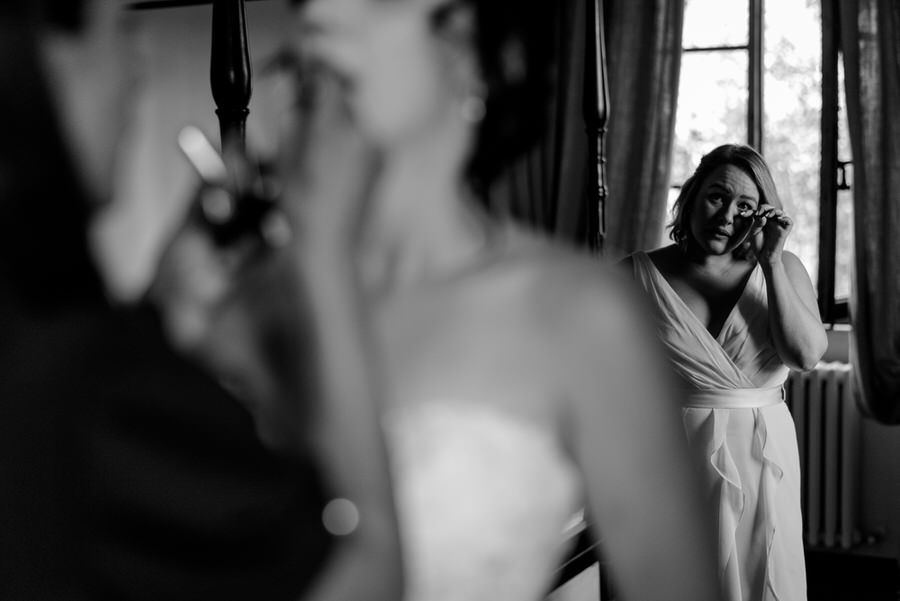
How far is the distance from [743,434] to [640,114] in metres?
1.92

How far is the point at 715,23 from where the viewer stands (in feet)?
13.1

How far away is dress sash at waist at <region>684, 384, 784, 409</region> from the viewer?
228cm

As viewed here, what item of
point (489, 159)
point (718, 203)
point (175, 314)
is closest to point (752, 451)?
point (718, 203)

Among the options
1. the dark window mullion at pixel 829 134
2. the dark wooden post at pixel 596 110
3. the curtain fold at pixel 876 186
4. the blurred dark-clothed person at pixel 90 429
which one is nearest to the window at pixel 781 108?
the dark window mullion at pixel 829 134

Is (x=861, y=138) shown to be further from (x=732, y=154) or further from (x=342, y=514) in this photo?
(x=342, y=514)

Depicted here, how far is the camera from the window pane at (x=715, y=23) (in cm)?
394

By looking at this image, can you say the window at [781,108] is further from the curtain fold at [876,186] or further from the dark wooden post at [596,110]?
the dark wooden post at [596,110]

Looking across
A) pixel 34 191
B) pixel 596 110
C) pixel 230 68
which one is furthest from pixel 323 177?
pixel 596 110

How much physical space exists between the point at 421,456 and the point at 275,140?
1.06 ft

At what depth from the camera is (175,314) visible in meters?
0.69

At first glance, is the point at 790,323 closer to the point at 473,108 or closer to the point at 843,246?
the point at 473,108

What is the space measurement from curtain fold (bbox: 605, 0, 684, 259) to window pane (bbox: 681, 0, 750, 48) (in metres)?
0.18

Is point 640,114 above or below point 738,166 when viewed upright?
above

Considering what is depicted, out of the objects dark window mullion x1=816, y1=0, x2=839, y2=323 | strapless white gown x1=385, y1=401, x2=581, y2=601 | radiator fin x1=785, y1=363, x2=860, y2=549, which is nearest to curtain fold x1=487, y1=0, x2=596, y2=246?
dark window mullion x1=816, y1=0, x2=839, y2=323
